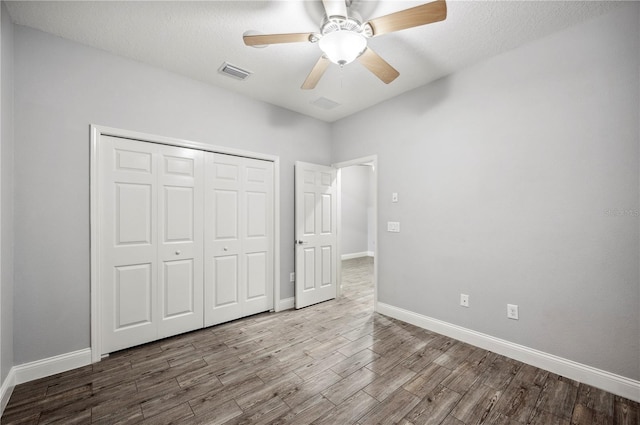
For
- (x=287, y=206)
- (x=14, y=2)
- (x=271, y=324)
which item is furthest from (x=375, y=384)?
(x=14, y=2)

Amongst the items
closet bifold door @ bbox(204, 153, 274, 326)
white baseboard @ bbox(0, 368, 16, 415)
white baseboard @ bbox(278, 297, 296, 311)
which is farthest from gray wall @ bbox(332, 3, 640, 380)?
white baseboard @ bbox(0, 368, 16, 415)

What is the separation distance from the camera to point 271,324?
126 inches

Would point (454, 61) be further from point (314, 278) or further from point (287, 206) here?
point (314, 278)

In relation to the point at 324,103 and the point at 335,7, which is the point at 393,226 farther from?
the point at 335,7

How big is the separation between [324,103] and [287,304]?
2744 mm

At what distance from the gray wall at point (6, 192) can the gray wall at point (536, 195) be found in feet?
11.5

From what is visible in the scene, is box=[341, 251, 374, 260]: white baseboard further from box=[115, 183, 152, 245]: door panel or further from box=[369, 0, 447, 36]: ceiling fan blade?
box=[369, 0, 447, 36]: ceiling fan blade

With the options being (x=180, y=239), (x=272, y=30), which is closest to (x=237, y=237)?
(x=180, y=239)

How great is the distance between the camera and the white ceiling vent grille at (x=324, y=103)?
3498 mm

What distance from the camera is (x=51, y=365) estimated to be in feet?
7.18

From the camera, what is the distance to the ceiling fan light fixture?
1.71 metres

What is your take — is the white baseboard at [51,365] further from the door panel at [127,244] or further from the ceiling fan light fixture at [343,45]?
the ceiling fan light fixture at [343,45]

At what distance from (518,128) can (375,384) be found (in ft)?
8.19

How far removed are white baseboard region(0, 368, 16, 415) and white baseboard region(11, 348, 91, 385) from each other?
0.15ft
